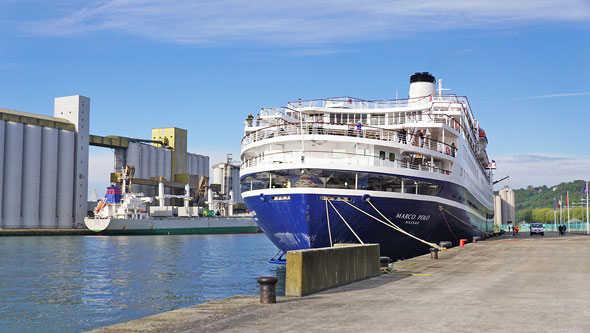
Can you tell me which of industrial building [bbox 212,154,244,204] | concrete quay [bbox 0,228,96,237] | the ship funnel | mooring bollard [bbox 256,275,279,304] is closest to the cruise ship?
the ship funnel

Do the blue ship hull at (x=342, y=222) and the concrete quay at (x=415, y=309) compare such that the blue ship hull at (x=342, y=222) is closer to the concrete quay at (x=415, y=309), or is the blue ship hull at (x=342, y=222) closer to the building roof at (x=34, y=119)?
the concrete quay at (x=415, y=309)

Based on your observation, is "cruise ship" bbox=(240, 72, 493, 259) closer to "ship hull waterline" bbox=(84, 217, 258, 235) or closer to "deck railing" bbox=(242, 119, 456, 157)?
"deck railing" bbox=(242, 119, 456, 157)

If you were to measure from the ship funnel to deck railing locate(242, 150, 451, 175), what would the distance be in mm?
18832

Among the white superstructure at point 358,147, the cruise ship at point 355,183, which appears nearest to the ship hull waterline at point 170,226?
the white superstructure at point 358,147

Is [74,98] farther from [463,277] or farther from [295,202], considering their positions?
[463,277]

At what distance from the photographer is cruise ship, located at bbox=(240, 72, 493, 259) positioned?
29859 millimetres

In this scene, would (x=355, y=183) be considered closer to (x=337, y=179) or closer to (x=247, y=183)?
(x=337, y=179)

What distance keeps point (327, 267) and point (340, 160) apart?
50.6 ft

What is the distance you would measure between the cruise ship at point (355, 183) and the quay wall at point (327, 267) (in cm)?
943

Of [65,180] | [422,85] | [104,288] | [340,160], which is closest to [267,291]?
[104,288]

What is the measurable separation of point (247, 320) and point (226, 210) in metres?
152

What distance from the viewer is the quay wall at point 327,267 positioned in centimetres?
1507

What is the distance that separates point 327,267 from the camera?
16.6 m

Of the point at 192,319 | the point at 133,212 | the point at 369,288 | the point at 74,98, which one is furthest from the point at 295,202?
the point at 74,98
